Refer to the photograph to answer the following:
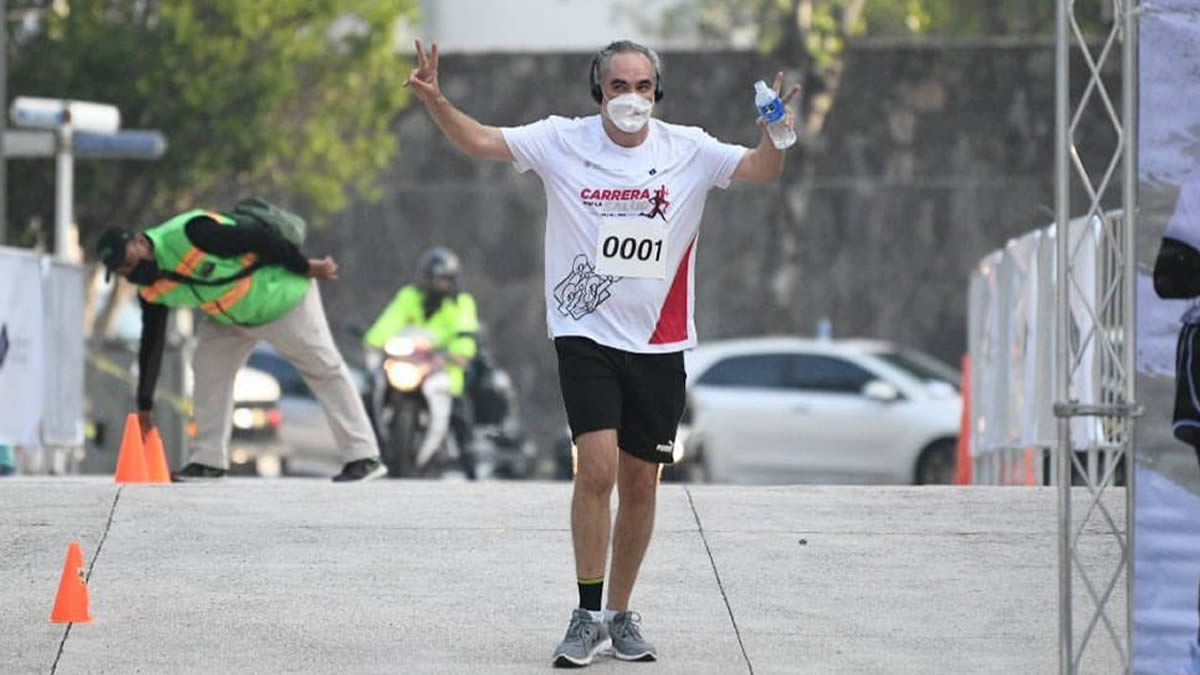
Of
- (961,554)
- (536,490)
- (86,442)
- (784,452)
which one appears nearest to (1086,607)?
(961,554)

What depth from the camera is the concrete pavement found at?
9555 mm

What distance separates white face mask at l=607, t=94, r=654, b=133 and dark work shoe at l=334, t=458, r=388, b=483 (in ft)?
19.4

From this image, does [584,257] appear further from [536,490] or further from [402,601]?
[536,490]

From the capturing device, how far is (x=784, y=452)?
26.3 metres

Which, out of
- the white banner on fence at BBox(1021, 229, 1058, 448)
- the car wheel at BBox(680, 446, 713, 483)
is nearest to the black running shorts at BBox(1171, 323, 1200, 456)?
the white banner on fence at BBox(1021, 229, 1058, 448)

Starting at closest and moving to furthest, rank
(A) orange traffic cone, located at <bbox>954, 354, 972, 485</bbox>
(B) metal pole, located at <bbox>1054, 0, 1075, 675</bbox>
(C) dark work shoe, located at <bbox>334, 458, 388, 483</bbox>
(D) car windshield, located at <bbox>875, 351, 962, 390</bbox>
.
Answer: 1. (B) metal pole, located at <bbox>1054, 0, 1075, 675</bbox>
2. (C) dark work shoe, located at <bbox>334, 458, 388, 483</bbox>
3. (A) orange traffic cone, located at <bbox>954, 354, 972, 485</bbox>
4. (D) car windshield, located at <bbox>875, 351, 962, 390</bbox>

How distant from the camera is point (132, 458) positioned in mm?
14219

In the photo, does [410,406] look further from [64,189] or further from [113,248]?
[113,248]

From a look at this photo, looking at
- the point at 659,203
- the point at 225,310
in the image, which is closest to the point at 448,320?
the point at 225,310

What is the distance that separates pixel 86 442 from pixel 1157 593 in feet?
53.0

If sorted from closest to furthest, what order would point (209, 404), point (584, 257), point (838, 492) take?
point (584, 257) < point (838, 492) < point (209, 404)

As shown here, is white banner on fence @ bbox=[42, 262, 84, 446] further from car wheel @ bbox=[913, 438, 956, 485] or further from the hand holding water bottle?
the hand holding water bottle

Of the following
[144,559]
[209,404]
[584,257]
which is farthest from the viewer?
[209,404]

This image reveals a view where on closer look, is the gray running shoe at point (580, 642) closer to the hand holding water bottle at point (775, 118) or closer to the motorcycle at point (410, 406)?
the hand holding water bottle at point (775, 118)
